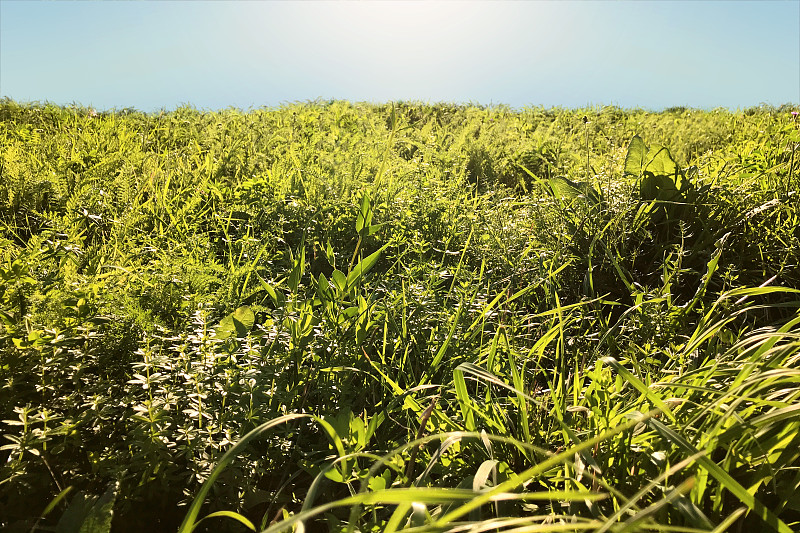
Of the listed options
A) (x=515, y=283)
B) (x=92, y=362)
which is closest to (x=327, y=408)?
(x=92, y=362)

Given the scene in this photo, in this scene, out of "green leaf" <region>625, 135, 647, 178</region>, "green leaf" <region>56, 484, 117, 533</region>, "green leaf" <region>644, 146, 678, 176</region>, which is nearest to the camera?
"green leaf" <region>56, 484, 117, 533</region>

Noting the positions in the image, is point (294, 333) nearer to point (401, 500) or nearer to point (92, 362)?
point (92, 362)

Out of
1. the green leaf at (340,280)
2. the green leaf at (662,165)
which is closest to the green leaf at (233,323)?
the green leaf at (340,280)

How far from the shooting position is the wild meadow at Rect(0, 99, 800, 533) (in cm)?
125

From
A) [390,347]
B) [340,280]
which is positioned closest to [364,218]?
[340,280]

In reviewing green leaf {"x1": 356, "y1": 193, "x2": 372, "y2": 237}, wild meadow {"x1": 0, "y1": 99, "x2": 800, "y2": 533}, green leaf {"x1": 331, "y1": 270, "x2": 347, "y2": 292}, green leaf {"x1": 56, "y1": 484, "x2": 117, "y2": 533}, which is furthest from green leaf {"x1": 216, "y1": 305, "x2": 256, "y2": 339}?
green leaf {"x1": 56, "y1": 484, "x2": 117, "y2": 533}

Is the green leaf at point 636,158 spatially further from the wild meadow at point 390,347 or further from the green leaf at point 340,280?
the green leaf at point 340,280

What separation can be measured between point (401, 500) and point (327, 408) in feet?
2.46

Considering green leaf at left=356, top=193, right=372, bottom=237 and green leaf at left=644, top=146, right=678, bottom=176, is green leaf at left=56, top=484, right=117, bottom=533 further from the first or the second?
green leaf at left=644, top=146, right=678, bottom=176

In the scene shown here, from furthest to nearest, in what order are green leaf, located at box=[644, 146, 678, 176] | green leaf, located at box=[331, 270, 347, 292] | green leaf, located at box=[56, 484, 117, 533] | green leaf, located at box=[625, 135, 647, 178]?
green leaf, located at box=[625, 135, 647, 178] → green leaf, located at box=[644, 146, 678, 176] → green leaf, located at box=[331, 270, 347, 292] → green leaf, located at box=[56, 484, 117, 533]

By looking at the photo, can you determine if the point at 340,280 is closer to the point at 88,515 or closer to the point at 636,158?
the point at 88,515

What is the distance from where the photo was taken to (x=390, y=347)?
213 cm

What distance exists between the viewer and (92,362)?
174 centimetres

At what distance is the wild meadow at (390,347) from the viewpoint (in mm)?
1253
